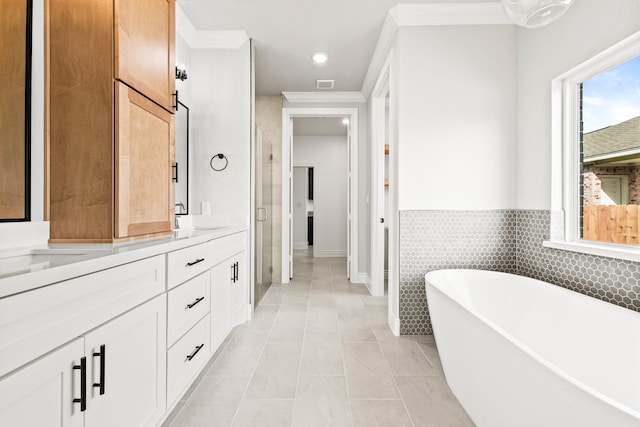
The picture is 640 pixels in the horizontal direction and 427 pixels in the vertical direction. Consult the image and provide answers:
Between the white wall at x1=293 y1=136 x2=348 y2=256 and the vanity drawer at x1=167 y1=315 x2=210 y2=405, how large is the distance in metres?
4.98

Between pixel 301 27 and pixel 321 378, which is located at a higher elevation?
pixel 301 27

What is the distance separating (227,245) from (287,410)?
117cm

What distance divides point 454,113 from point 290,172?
7.86 ft

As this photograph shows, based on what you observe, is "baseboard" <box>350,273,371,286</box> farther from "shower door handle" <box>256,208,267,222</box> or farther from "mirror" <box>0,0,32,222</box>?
"mirror" <box>0,0,32,222</box>

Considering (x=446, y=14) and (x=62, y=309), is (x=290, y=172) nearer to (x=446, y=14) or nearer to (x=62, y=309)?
(x=446, y=14)

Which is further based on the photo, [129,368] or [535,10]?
[535,10]

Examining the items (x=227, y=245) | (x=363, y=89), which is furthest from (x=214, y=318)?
(x=363, y=89)

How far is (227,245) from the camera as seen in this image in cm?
236

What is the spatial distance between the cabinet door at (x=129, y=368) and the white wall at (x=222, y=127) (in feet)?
5.32

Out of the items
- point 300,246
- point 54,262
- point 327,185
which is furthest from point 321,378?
point 300,246

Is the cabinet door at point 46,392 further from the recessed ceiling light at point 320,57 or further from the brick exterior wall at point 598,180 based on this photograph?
the recessed ceiling light at point 320,57

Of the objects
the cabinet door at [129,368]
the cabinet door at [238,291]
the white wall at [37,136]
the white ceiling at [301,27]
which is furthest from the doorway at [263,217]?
the white wall at [37,136]

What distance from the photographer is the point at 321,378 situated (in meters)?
1.96

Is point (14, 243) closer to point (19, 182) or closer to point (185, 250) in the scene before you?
point (19, 182)
